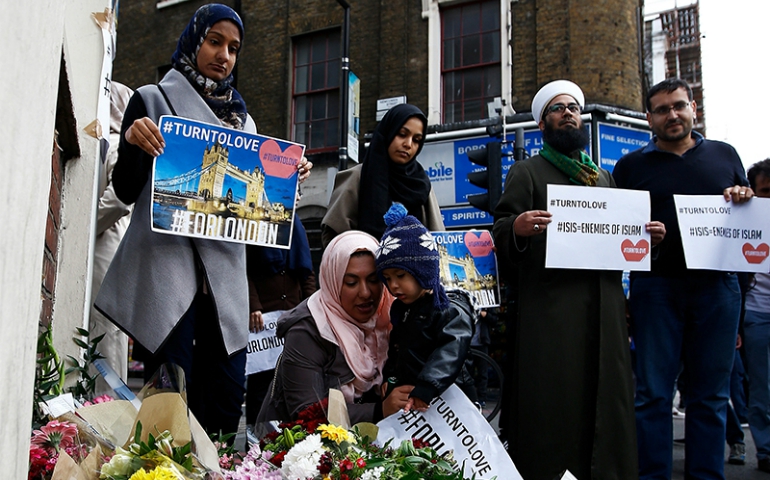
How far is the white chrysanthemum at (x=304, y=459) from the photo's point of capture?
163 cm

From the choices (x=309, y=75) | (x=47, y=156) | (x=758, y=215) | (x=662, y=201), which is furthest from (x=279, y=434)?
(x=309, y=75)

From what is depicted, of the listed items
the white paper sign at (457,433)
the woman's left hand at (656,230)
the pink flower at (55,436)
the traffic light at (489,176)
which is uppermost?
the traffic light at (489,176)

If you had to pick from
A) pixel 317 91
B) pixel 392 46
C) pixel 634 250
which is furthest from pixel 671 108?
pixel 317 91

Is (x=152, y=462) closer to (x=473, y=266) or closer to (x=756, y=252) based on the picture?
(x=756, y=252)

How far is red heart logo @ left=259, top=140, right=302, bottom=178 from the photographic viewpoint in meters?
2.80

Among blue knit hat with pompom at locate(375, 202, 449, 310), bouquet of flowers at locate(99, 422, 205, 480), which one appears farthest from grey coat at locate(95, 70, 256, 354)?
bouquet of flowers at locate(99, 422, 205, 480)

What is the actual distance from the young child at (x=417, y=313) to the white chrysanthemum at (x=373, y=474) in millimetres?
800

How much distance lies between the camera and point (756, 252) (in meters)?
3.66

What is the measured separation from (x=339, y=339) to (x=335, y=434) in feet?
2.91

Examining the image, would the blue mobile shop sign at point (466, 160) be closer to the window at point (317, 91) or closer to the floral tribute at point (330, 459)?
the window at point (317, 91)

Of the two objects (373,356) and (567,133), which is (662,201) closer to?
(567,133)

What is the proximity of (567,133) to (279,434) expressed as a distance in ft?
7.58

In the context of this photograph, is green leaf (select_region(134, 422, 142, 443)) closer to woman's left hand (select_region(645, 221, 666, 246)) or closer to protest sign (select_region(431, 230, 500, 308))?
woman's left hand (select_region(645, 221, 666, 246))

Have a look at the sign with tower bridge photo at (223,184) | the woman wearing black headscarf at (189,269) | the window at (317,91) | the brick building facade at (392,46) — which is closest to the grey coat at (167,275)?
the woman wearing black headscarf at (189,269)
